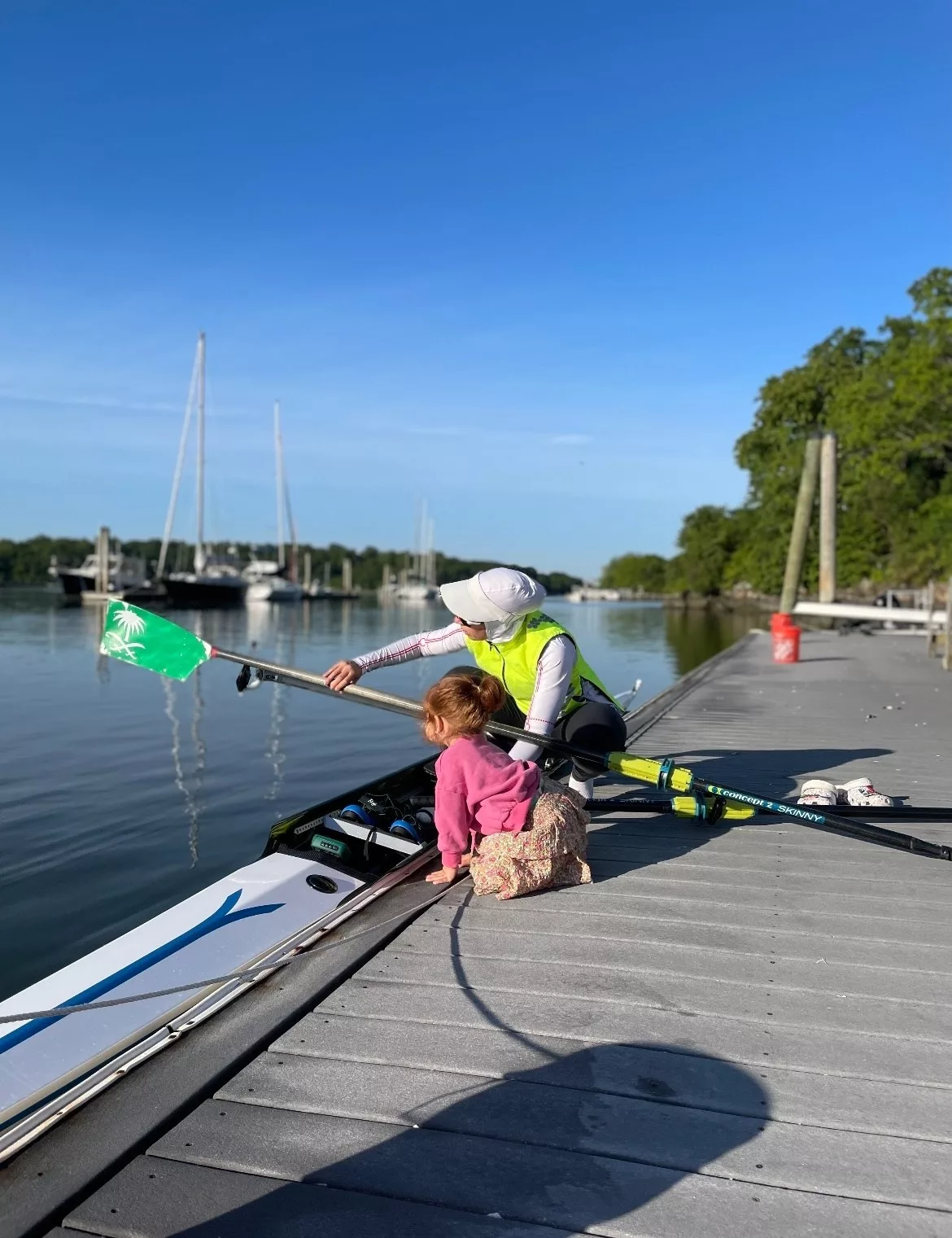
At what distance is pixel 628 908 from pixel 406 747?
8.85 m

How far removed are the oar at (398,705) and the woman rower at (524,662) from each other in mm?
120

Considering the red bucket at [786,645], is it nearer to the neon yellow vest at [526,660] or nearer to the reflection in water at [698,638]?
the reflection in water at [698,638]

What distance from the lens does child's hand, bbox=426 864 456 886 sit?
390 centimetres

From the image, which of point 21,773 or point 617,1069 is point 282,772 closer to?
point 21,773

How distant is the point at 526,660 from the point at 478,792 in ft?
3.62

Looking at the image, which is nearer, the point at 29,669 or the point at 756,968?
the point at 756,968

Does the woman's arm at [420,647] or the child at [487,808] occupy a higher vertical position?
the woman's arm at [420,647]

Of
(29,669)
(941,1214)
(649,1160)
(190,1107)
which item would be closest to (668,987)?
(649,1160)

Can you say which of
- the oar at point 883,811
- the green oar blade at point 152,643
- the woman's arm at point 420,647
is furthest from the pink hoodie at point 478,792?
the green oar blade at point 152,643

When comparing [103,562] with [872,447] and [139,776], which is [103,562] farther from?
[139,776]

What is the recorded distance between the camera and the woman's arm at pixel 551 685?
14.9 feet

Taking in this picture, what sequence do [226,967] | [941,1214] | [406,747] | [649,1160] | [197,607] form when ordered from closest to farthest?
1. [941,1214]
2. [649,1160]
3. [226,967]
4. [406,747]
5. [197,607]

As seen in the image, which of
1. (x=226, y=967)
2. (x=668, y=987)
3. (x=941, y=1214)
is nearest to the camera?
(x=941, y=1214)

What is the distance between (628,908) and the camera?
3.77 m
